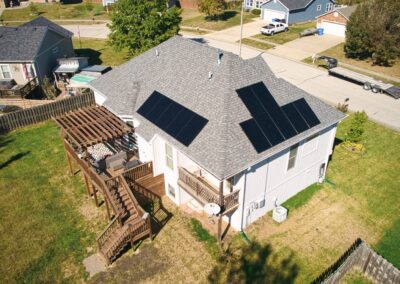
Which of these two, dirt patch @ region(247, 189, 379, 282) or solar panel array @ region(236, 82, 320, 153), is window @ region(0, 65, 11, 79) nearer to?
solar panel array @ region(236, 82, 320, 153)

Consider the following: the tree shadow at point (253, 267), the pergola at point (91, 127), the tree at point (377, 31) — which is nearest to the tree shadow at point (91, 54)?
the pergola at point (91, 127)

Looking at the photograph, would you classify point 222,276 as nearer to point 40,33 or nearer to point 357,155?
point 357,155

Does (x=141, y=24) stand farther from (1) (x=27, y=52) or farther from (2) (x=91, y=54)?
(2) (x=91, y=54)

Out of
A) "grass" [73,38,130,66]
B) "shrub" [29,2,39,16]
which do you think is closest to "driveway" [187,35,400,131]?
"grass" [73,38,130,66]

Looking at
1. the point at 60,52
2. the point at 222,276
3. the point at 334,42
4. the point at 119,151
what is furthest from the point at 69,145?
the point at 334,42

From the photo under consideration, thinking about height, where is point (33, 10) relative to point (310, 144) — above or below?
above

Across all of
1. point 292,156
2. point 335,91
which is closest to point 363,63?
point 335,91

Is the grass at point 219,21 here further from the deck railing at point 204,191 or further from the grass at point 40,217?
the deck railing at point 204,191
